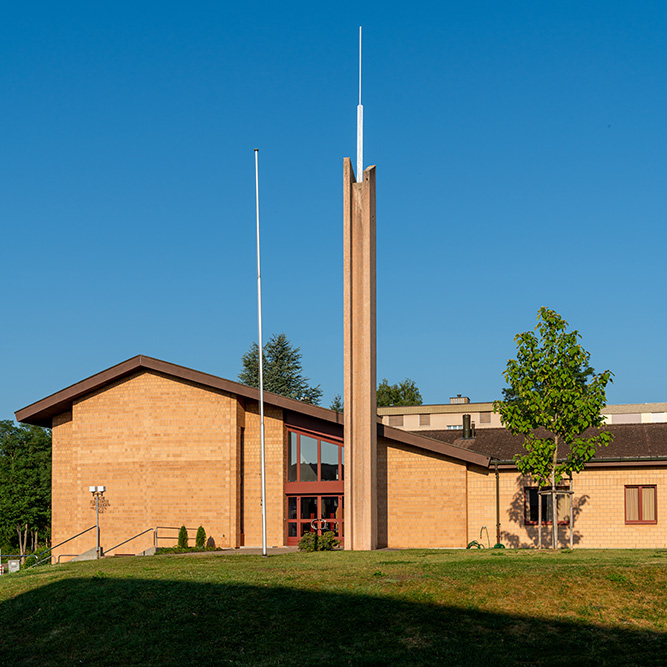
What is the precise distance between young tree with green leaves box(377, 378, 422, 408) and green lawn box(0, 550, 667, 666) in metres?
77.4

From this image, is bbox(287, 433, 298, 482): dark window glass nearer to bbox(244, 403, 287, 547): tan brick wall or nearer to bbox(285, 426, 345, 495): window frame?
bbox(285, 426, 345, 495): window frame

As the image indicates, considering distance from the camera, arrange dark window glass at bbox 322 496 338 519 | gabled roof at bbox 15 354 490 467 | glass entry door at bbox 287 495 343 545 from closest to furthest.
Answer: gabled roof at bbox 15 354 490 467 < glass entry door at bbox 287 495 343 545 < dark window glass at bbox 322 496 338 519

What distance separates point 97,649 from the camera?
15.3m

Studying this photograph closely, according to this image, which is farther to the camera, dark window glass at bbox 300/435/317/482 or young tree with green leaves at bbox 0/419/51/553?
young tree with green leaves at bbox 0/419/51/553

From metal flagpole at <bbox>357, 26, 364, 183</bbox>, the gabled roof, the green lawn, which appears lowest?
the green lawn

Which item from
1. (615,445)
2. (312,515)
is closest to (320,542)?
(312,515)

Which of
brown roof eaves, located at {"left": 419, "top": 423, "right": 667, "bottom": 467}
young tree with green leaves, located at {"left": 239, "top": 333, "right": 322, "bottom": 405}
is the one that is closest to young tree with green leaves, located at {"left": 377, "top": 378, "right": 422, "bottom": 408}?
young tree with green leaves, located at {"left": 239, "top": 333, "right": 322, "bottom": 405}

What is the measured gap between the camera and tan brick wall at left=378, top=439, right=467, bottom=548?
1276 inches

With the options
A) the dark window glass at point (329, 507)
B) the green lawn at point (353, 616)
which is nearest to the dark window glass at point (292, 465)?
the dark window glass at point (329, 507)

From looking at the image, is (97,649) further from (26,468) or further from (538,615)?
(26,468)

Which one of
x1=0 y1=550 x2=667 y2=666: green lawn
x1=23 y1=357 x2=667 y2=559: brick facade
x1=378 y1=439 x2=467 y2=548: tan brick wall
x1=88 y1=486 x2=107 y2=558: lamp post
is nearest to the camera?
x1=0 y1=550 x2=667 y2=666: green lawn

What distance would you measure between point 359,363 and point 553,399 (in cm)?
668

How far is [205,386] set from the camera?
3475 cm

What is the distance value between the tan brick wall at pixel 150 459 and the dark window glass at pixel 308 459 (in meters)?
2.78
